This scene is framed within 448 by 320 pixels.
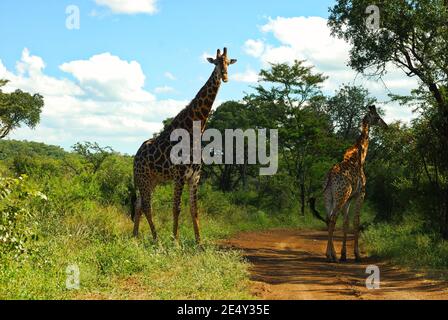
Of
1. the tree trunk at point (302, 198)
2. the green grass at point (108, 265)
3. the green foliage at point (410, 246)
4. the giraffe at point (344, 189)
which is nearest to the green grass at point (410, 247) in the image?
the green foliage at point (410, 246)

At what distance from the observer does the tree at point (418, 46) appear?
1302 cm

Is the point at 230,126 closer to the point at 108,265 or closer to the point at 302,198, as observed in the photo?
the point at 302,198

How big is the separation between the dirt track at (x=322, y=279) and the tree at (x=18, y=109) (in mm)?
30104

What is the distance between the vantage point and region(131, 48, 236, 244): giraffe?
39.8ft

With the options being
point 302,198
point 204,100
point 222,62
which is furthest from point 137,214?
point 302,198

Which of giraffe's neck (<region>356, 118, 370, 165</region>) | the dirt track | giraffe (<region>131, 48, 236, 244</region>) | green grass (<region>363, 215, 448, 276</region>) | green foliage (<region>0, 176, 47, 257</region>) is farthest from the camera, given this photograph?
giraffe's neck (<region>356, 118, 370, 165</region>)

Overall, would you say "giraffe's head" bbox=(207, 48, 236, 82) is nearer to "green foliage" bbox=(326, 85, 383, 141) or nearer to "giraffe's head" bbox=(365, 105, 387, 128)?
"giraffe's head" bbox=(365, 105, 387, 128)

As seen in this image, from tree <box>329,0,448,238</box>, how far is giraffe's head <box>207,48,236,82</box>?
3.85 m

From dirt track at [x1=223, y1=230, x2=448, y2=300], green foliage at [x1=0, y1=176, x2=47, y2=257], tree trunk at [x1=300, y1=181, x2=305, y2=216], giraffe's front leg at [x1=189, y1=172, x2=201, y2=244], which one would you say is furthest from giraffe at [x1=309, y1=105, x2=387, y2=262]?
tree trunk at [x1=300, y1=181, x2=305, y2=216]

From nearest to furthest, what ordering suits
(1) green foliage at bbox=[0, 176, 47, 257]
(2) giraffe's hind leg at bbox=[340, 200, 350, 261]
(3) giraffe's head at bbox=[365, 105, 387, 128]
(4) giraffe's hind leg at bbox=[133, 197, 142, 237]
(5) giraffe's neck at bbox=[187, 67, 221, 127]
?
(1) green foliage at bbox=[0, 176, 47, 257]
(2) giraffe's hind leg at bbox=[340, 200, 350, 261]
(5) giraffe's neck at bbox=[187, 67, 221, 127]
(4) giraffe's hind leg at bbox=[133, 197, 142, 237]
(3) giraffe's head at bbox=[365, 105, 387, 128]

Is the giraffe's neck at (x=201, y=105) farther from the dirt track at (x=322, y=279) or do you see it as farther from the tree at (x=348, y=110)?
the tree at (x=348, y=110)

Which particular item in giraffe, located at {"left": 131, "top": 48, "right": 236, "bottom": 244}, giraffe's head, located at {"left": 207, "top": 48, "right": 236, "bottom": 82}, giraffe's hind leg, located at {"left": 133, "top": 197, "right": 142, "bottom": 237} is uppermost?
giraffe's head, located at {"left": 207, "top": 48, "right": 236, "bottom": 82}

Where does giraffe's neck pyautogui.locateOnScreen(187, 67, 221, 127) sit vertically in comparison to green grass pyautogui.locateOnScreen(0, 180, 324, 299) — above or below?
above
